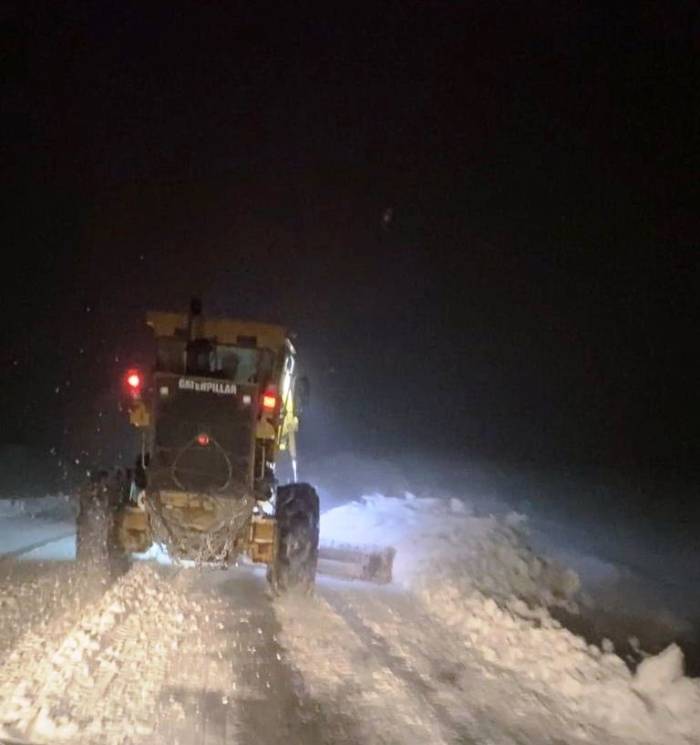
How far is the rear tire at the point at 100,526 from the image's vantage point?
11.9 meters

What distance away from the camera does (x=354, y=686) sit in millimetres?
7883

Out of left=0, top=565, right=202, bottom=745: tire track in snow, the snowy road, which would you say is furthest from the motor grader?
left=0, top=565, right=202, bottom=745: tire track in snow

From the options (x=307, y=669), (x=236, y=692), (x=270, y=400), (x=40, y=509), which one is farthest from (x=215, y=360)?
(x=40, y=509)

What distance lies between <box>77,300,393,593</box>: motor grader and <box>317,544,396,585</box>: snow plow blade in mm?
1454

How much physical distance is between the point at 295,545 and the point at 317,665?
316cm

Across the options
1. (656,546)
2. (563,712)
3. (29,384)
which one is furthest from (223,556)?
(29,384)

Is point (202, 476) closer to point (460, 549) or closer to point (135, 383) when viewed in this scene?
point (135, 383)

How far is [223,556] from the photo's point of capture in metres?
12.0

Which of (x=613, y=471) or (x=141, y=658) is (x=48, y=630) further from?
(x=613, y=471)

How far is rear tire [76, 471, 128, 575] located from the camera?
11922 mm

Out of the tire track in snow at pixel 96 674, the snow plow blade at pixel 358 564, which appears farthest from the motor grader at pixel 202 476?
the tire track in snow at pixel 96 674

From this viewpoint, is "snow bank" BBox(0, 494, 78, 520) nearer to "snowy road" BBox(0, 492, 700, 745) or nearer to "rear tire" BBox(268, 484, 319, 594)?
"snowy road" BBox(0, 492, 700, 745)

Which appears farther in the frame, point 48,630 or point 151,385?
point 151,385

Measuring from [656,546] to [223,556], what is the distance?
22025mm
